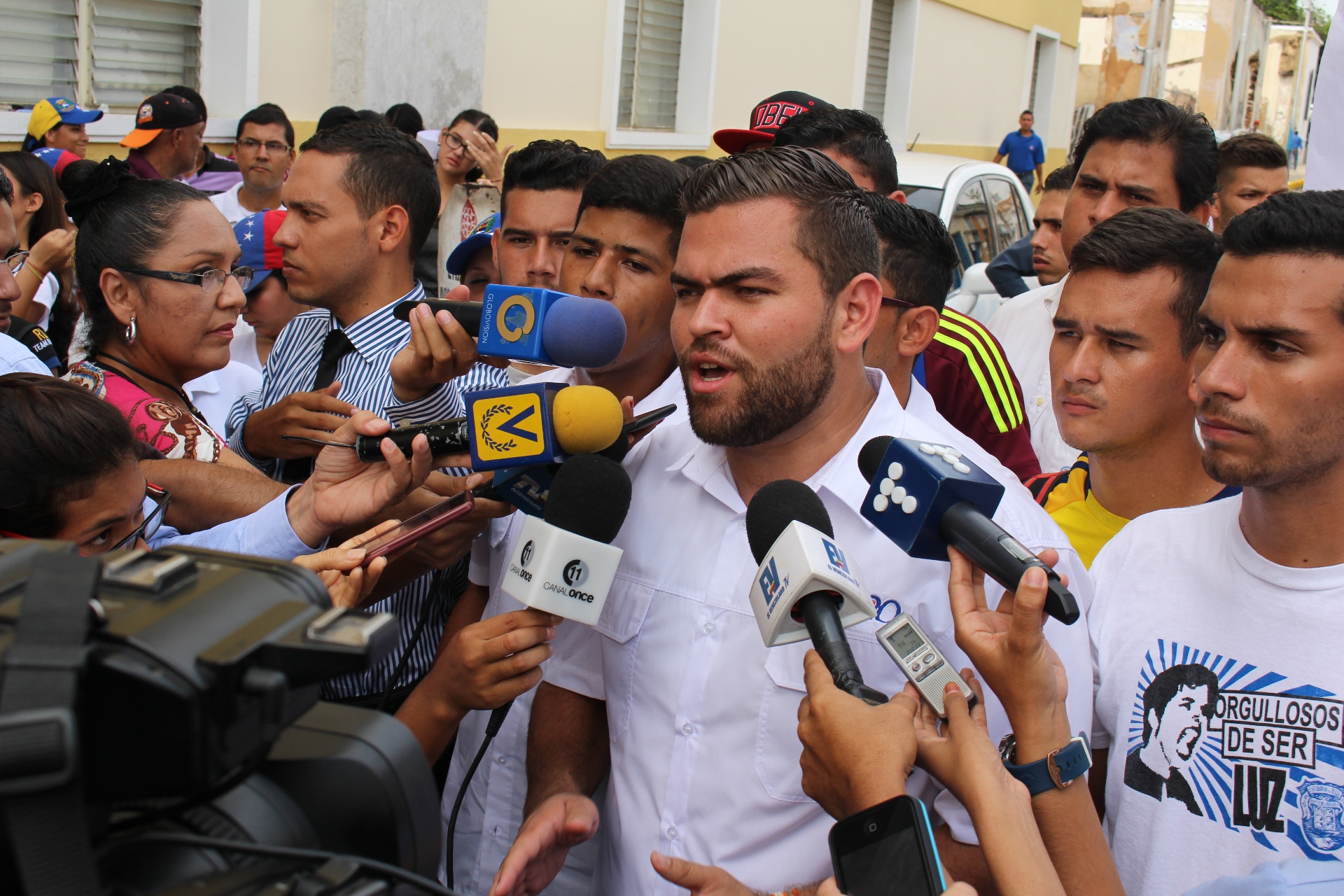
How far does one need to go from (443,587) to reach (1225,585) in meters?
1.78

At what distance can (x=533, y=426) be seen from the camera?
1.89 m

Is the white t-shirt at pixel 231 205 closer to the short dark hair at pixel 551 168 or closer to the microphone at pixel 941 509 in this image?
the short dark hair at pixel 551 168

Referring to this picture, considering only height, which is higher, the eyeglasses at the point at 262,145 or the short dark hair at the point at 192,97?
the short dark hair at the point at 192,97

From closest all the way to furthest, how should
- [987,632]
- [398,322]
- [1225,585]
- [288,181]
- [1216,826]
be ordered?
[987,632] < [1216,826] < [1225,585] < [398,322] < [288,181]

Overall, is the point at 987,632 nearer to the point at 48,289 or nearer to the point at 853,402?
the point at 853,402

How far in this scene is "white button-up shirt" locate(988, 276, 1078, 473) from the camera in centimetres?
349

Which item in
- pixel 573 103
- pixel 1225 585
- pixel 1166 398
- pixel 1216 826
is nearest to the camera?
pixel 1216 826

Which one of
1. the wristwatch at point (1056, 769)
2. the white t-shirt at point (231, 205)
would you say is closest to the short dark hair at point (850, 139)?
the wristwatch at point (1056, 769)

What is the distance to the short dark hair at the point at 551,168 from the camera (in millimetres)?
3318

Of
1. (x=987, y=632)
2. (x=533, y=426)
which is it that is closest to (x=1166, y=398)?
(x=987, y=632)

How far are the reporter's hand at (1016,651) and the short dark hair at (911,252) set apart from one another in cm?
169

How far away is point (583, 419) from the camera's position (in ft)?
6.30

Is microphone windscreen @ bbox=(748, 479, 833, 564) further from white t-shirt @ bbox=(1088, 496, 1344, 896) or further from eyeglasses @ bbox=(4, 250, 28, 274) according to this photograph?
eyeglasses @ bbox=(4, 250, 28, 274)

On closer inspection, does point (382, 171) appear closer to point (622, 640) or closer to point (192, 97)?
point (622, 640)
